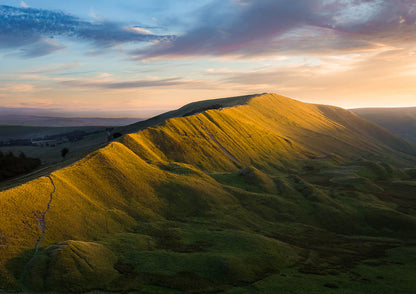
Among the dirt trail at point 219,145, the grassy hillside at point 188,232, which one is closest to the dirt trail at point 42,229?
the grassy hillside at point 188,232


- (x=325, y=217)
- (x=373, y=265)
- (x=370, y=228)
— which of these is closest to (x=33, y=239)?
(x=373, y=265)

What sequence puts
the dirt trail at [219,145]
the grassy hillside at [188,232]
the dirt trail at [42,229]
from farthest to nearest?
1. the dirt trail at [219,145]
2. the grassy hillside at [188,232]
3. the dirt trail at [42,229]

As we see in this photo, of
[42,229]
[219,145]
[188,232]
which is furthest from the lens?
[219,145]

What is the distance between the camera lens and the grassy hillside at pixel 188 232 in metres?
57.3

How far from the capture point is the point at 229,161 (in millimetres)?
170125

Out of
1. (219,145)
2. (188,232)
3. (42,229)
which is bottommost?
(188,232)

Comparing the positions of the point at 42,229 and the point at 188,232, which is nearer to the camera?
the point at 42,229

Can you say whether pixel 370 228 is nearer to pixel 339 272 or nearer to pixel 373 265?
pixel 373 265

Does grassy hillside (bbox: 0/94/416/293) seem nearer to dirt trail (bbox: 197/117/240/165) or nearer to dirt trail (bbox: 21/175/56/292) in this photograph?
dirt trail (bbox: 21/175/56/292)

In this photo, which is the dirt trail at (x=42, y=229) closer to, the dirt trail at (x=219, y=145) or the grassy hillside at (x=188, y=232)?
the grassy hillside at (x=188, y=232)

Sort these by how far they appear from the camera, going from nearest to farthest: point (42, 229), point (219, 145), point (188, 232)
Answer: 1. point (42, 229)
2. point (188, 232)
3. point (219, 145)

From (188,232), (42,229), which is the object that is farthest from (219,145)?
(42,229)

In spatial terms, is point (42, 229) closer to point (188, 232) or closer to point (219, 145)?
point (188, 232)

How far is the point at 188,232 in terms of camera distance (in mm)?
81625
